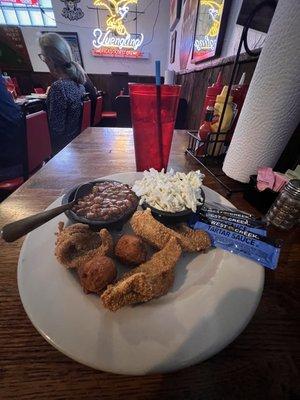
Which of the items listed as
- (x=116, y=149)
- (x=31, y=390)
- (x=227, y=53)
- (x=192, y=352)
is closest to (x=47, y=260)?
(x=31, y=390)

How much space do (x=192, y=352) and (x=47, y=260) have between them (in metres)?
0.34

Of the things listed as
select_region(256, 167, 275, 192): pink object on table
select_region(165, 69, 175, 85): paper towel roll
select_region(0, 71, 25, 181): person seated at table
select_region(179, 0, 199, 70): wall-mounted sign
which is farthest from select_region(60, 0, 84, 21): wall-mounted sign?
select_region(256, 167, 275, 192): pink object on table

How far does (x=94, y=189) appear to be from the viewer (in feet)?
2.26

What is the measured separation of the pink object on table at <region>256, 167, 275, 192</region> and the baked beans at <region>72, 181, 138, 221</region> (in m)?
0.41

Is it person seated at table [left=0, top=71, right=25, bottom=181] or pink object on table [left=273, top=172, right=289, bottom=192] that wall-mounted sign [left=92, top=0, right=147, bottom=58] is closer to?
person seated at table [left=0, top=71, right=25, bottom=181]

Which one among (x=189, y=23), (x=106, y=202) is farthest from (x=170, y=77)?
(x=106, y=202)

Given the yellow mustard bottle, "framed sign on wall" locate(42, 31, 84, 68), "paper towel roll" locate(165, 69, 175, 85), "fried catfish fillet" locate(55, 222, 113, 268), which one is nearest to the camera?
"fried catfish fillet" locate(55, 222, 113, 268)

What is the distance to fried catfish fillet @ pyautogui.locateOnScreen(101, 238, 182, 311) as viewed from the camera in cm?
37

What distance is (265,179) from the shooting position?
0.69 metres

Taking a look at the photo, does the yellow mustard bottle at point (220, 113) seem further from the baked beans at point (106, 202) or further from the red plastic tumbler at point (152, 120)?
the baked beans at point (106, 202)

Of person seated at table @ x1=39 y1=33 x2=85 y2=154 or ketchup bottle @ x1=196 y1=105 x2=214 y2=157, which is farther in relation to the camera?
person seated at table @ x1=39 y1=33 x2=85 y2=154

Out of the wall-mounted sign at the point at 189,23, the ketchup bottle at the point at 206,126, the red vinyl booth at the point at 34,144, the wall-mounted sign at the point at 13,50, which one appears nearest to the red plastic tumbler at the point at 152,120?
the ketchup bottle at the point at 206,126

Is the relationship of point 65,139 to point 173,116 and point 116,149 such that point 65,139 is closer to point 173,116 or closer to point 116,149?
point 116,149

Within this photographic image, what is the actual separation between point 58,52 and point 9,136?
1364mm
